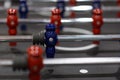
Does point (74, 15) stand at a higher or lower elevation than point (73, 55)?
higher

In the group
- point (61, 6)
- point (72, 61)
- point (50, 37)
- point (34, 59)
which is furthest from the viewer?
point (61, 6)

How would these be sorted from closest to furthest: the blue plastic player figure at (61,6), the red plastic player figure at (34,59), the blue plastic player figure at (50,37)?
the red plastic player figure at (34,59)
the blue plastic player figure at (50,37)
the blue plastic player figure at (61,6)

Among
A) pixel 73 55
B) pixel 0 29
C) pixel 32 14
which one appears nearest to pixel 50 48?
pixel 73 55

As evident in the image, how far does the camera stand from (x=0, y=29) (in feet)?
5.95

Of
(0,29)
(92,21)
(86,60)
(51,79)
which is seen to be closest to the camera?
(86,60)

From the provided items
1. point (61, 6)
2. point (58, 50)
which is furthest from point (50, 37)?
point (61, 6)

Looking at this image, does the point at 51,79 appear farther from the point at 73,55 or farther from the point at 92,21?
Result: the point at 92,21

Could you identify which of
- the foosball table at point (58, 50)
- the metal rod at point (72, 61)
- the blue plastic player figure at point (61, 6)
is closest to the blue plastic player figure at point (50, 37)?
A: the foosball table at point (58, 50)

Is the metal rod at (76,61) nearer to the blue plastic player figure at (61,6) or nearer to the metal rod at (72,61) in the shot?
the metal rod at (72,61)

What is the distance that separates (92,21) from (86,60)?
49cm

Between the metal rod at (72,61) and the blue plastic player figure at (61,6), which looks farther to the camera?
the blue plastic player figure at (61,6)

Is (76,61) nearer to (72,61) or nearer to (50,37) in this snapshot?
(72,61)

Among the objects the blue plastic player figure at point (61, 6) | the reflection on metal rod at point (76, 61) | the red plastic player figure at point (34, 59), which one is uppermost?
the blue plastic player figure at point (61, 6)

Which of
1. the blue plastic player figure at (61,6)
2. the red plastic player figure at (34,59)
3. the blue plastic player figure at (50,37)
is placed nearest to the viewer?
the red plastic player figure at (34,59)
